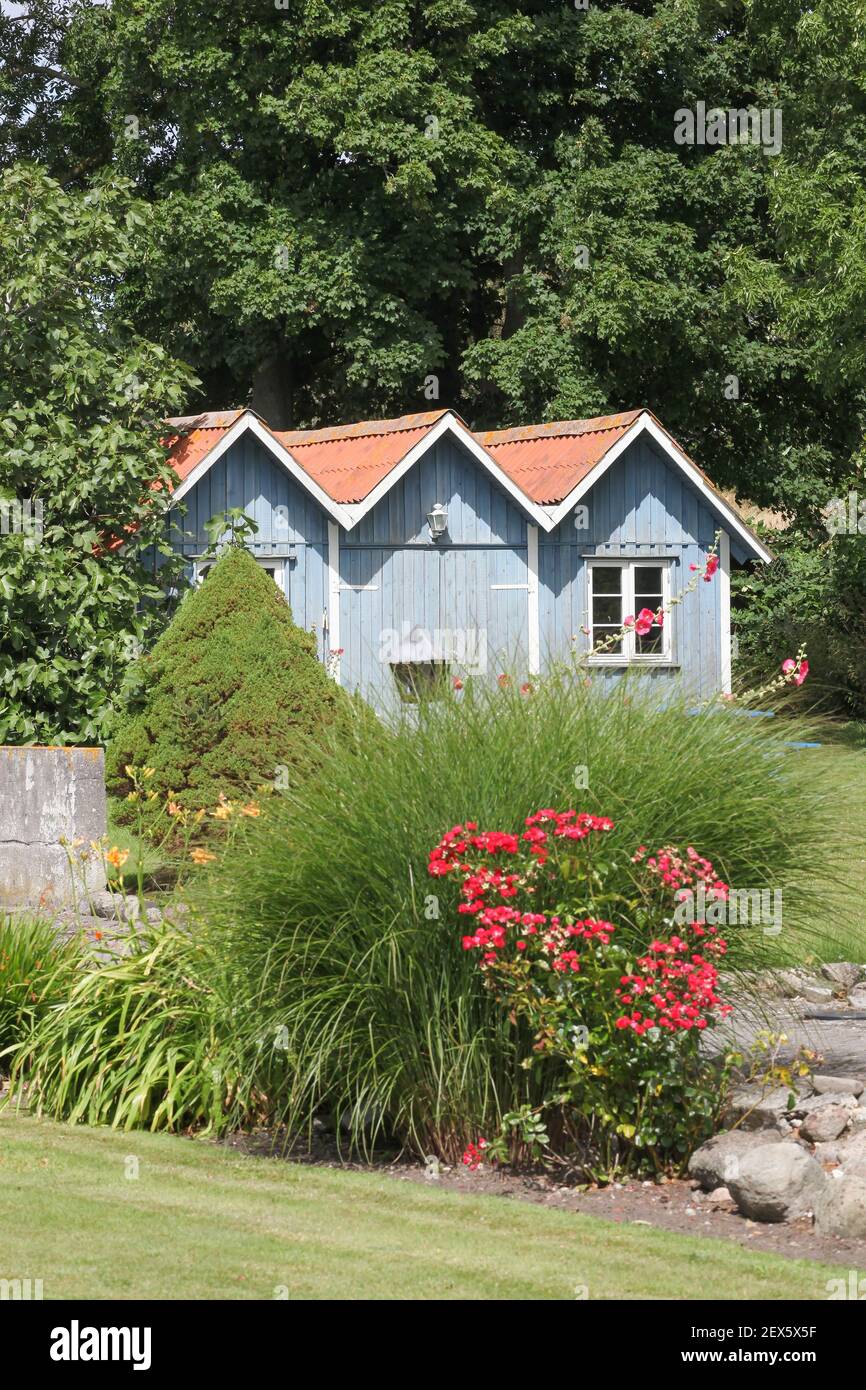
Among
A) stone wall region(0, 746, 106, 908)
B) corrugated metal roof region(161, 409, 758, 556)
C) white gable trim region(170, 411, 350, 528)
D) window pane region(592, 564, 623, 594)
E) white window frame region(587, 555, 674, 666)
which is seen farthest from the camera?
window pane region(592, 564, 623, 594)

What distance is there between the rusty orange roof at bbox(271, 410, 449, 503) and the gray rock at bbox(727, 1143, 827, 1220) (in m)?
16.4

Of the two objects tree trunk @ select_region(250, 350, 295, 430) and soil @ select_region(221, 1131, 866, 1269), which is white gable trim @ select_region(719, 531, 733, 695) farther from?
soil @ select_region(221, 1131, 866, 1269)

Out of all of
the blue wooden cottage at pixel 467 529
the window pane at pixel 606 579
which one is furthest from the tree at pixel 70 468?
the window pane at pixel 606 579

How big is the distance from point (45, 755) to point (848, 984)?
563 cm

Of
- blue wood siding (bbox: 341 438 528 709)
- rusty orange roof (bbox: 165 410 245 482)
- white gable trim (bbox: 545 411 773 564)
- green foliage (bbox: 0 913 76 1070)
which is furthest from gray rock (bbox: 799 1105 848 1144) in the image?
white gable trim (bbox: 545 411 773 564)

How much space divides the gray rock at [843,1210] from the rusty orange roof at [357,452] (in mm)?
16582

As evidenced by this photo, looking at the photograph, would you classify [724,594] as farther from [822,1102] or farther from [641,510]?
[822,1102]

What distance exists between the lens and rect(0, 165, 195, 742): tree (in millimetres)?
13164

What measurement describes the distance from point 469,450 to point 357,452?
1.56 metres

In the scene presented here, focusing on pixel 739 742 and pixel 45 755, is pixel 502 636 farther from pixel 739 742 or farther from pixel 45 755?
pixel 739 742

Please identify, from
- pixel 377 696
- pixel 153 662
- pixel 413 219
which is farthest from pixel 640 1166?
pixel 413 219

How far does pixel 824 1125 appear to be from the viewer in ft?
21.7

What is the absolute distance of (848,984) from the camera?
9594 millimetres

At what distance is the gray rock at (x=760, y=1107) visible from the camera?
668 cm
